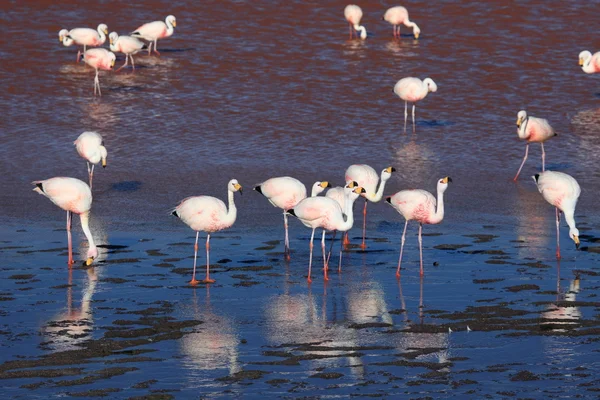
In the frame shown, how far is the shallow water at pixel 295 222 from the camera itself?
9.04 meters

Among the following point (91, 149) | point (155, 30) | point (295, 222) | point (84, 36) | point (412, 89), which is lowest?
Answer: point (295, 222)

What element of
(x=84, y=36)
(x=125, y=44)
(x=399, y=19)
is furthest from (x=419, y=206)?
(x=399, y=19)

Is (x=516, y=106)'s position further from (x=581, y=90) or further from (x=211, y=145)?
(x=211, y=145)

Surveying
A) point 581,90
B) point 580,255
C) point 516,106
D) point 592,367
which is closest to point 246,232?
point 580,255

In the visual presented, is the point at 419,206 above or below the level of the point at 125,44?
below

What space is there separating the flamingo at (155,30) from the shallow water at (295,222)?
1.37 feet

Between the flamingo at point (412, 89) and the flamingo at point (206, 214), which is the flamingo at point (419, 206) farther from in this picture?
the flamingo at point (412, 89)

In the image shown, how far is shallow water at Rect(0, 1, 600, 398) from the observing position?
9039 mm

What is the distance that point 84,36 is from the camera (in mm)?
23266

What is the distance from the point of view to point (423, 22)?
26766 millimetres

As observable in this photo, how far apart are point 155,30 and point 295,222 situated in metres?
11.1

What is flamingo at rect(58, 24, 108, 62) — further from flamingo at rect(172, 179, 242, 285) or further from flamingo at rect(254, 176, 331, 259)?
flamingo at rect(172, 179, 242, 285)

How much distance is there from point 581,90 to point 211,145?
7.94 m

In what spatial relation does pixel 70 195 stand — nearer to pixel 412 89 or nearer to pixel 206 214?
pixel 206 214
